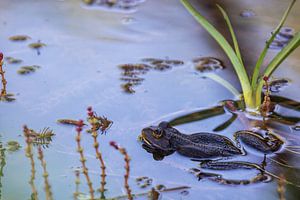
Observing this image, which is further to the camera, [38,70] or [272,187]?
[38,70]

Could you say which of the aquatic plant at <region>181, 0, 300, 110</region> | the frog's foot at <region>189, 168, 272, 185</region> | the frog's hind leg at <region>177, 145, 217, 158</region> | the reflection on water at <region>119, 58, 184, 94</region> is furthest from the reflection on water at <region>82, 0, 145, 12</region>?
the frog's foot at <region>189, 168, 272, 185</region>

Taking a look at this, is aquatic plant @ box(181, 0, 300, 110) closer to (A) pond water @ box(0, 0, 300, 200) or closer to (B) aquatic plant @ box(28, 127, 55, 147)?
(A) pond water @ box(0, 0, 300, 200)

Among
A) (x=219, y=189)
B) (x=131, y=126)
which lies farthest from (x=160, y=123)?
(x=219, y=189)

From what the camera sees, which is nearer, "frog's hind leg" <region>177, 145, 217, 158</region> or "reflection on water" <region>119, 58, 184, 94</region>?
"frog's hind leg" <region>177, 145, 217, 158</region>

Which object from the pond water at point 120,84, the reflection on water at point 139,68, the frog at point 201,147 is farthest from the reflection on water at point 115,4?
the frog at point 201,147

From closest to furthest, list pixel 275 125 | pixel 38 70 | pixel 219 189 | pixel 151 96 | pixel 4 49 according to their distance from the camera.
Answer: pixel 219 189 < pixel 275 125 < pixel 151 96 < pixel 38 70 < pixel 4 49

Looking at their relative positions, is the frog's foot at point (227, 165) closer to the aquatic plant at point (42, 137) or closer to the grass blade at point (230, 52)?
the grass blade at point (230, 52)

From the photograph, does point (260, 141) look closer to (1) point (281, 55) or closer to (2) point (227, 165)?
(2) point (227, 165)

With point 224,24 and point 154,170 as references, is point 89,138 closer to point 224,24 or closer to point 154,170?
point 154,170
